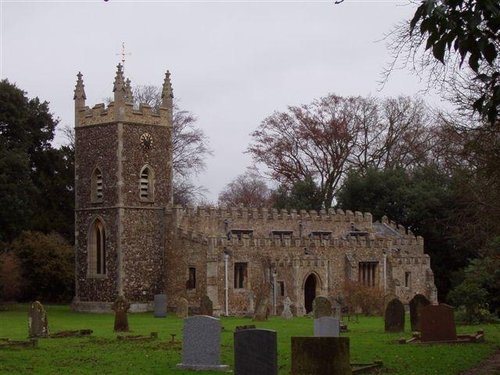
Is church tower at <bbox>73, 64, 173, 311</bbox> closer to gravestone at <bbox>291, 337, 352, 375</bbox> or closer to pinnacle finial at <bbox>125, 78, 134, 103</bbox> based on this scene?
pinnacle finial at <bbox>125, 78, 134, 103</bbox>

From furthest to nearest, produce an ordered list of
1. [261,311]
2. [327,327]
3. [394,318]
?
[261,311]
[394,318]
[327,327]

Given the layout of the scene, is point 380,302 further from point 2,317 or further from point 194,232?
point 2,317

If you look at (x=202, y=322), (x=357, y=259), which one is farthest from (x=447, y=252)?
(x=202, y=322)

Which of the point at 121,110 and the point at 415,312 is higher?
the point at 121,110

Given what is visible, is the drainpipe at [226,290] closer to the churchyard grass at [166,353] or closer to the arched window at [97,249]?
the arched window at [97,249]

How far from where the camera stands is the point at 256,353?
1463cm

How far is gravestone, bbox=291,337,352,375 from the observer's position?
1392 centimetres

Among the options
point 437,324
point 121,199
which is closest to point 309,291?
point 121,199

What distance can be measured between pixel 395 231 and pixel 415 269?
341 cm

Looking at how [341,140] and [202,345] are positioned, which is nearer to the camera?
[202,345]

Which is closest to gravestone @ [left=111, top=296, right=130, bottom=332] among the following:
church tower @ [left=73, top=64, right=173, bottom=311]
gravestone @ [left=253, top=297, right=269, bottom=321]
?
gravestone @ [left=253, top=297, right=269, bottom=321]

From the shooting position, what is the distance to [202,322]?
1852 centimetres

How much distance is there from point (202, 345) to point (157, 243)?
27.5 metres

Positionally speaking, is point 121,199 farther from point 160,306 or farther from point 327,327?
point 327,327
